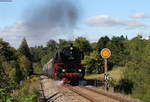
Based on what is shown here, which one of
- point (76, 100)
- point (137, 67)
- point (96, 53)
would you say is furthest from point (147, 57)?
point (96, 53)

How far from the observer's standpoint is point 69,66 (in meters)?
29.2

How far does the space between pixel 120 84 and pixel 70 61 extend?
17.1 feet

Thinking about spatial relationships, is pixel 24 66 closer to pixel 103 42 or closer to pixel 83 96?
pixel 103 42

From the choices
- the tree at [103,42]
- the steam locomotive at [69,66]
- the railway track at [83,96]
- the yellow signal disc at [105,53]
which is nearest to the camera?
the railway track at [83,96]

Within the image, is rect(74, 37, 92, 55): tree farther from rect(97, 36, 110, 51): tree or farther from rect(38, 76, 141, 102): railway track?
rect(38, 76, 141, 102): railway track

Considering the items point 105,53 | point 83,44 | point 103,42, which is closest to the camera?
point 105,53

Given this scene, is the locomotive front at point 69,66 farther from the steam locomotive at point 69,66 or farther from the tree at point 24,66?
the tree at point 24,66

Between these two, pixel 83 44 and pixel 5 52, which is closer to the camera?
pixel 5 52

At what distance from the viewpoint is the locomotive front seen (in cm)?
2891

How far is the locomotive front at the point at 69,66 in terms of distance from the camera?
94.8 feet

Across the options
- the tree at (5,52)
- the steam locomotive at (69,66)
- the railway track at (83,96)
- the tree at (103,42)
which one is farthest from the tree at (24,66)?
the tree at (103,42)

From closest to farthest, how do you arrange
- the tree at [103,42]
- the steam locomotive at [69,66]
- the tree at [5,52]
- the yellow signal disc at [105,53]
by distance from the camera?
the tree at [5,52] < the yellow signal disc at [105,53] < the steam locomotive at [69,66] < the tree at [103,42]

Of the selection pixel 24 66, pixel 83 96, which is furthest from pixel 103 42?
pixel 83 96

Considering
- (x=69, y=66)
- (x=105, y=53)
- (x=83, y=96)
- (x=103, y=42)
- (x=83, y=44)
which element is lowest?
(x=83, y=96)
